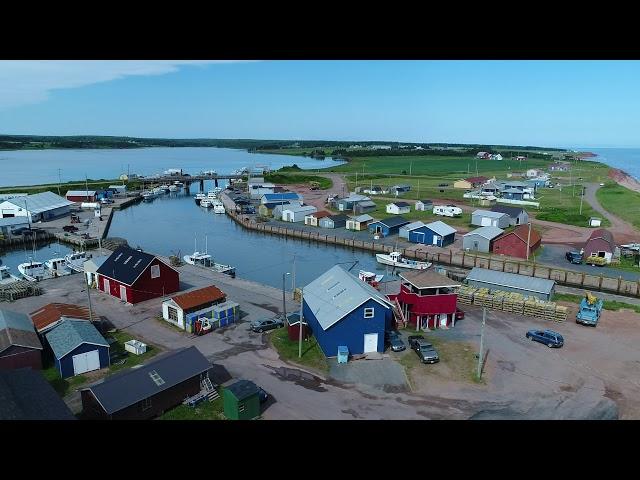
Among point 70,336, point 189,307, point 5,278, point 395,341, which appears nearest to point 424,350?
point 395,341

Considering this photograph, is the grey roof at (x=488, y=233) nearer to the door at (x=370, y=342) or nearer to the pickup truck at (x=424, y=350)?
the pickup truck at (x=424, y=350)

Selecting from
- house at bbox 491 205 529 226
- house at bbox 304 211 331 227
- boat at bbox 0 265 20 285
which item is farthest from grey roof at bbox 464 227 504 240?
boat at bbox 0 265 20 285

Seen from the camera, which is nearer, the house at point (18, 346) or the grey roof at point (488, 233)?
the house at point (18, 346)

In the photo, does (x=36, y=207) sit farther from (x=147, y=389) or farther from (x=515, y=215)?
(x=515, y=215)

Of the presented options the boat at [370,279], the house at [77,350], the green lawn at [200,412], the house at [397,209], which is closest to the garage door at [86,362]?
the house at [77,350]
